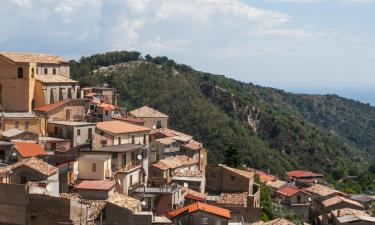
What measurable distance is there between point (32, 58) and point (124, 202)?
24.4 m

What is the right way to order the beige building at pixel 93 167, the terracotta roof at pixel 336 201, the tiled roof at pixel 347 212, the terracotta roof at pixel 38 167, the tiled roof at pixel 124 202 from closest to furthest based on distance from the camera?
the tiled roof at pixel 124 202, the terracotta roof at pixel 38 167, the beige building at pixel 93 167, the tiled roof at pixel 347 212, the terracotta roof at pixel 336 201

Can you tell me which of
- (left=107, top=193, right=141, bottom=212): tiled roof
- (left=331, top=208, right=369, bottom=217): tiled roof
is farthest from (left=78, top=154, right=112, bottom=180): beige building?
(left=331, top=208, right=369, bottom=217): tiled roof

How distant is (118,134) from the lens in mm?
45812

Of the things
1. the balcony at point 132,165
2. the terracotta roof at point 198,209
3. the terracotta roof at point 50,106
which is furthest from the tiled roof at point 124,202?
the terracotta roof at point 50,106

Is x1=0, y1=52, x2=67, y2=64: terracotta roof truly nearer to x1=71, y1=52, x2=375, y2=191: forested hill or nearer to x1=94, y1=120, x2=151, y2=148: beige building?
x1=94, y1=120, x2=151, y2=148: beige building

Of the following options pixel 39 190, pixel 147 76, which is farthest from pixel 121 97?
pixel 39 190

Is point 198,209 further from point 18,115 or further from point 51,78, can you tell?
point 51,78

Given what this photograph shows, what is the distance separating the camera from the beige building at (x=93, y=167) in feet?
124

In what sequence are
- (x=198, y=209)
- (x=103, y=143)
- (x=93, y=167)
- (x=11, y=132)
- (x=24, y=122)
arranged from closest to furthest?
(x=198, y=209) < (x=93, y=167) < (x=11, y=132) < (x=103, y=143) < (x=24, y=122)

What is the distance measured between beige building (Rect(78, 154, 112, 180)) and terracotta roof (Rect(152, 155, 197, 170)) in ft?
21.4

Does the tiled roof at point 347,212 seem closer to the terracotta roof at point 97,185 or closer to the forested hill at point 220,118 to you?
the terracotta roof at point 97,185

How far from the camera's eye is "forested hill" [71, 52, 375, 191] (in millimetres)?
91438

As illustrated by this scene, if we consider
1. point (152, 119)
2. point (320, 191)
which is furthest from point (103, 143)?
point (320, 191)

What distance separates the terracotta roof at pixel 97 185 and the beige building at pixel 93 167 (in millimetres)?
1936
